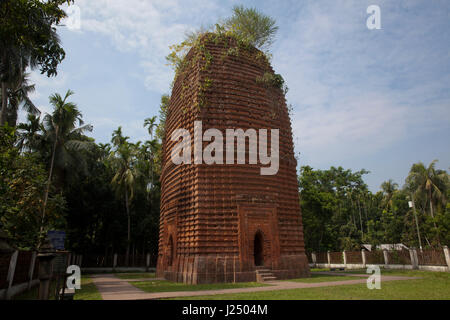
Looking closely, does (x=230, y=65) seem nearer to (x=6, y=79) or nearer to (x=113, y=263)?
(x=6, y=79)

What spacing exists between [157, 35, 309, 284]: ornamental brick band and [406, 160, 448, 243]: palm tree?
71.3 ft

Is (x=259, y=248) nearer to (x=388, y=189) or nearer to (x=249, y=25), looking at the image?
(x=249, y=25)

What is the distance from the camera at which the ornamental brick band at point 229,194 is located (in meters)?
12.2

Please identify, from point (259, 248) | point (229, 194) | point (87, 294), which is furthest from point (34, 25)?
point (259, 248)

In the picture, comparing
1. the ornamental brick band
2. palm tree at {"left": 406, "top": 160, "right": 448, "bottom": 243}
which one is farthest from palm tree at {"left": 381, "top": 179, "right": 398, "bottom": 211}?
the ornamental brick band

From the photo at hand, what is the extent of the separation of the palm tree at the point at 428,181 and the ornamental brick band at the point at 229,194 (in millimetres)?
21730

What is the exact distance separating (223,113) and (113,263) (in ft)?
63.1

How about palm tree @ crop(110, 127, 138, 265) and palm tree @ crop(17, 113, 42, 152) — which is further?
palm tree @ crop(110, 127, 138, 265)

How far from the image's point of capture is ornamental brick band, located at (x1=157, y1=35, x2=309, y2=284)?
12.2 meters

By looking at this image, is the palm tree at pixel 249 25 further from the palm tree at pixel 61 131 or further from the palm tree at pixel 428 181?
the palm tree at pixel 428 181

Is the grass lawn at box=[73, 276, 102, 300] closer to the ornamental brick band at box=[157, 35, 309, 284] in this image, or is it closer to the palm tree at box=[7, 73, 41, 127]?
the ornamental brick band at box=[157, 35, 309, 284]

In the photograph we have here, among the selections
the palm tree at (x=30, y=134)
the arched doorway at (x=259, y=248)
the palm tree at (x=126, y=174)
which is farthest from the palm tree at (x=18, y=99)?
the arched doorway at (x=259, y=248)
